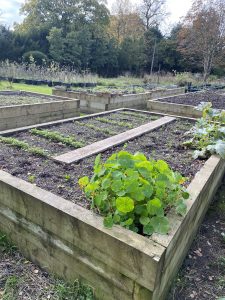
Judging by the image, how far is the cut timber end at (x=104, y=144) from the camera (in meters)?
2.88

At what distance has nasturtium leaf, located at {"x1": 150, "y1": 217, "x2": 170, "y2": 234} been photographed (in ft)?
4.94

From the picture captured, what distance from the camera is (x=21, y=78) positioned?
41.7 ft

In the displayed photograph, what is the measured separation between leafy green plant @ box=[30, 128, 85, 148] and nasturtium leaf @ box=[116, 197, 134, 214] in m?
1.97

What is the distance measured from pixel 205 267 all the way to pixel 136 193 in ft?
4.07

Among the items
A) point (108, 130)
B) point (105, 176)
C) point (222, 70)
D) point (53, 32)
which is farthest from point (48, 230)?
point (222, 70)

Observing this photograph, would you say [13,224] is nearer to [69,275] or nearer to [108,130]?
[69,275]

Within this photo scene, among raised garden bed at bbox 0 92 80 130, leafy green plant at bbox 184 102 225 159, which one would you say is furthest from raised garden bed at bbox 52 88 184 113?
leafy green plant at bbox 184 102 225 159

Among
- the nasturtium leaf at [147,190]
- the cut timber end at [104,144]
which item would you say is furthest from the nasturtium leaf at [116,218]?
the cut timber end at [104,144]

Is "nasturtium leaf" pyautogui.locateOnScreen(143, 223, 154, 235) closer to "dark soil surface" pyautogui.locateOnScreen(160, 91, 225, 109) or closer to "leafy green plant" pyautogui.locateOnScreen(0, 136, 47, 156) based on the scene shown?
"leafy green plant" pyautogui.locateOnScreen(0, 136, 47, 156)

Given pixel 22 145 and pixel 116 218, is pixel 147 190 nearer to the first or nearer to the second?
pixel 116 218

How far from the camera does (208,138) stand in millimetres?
3467

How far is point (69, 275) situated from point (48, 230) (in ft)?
1.20

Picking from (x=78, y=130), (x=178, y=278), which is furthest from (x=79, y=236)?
(x=78, y=130)

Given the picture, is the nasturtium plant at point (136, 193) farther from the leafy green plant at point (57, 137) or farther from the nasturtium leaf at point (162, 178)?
the leafy green plant at point (57, 137)
